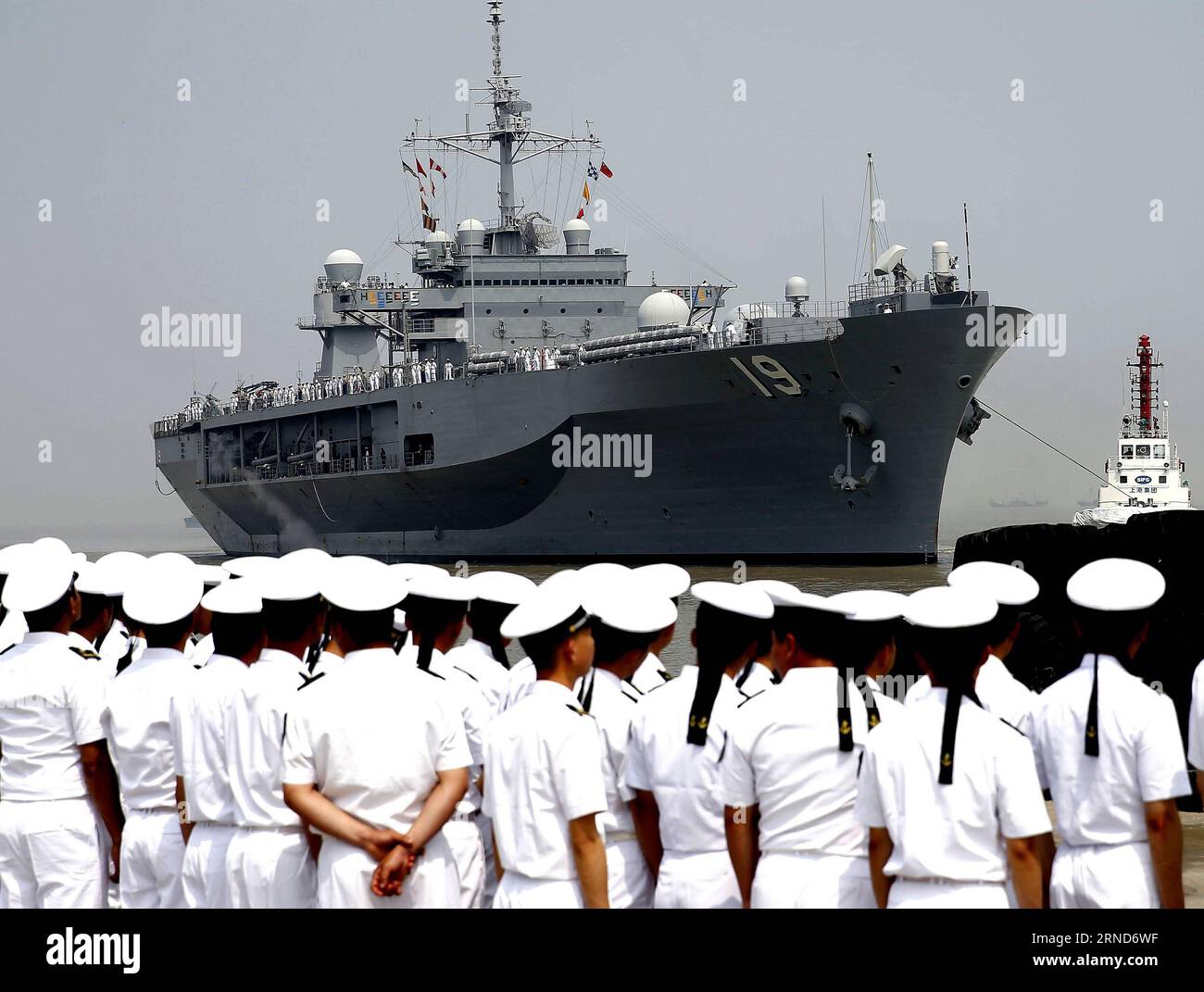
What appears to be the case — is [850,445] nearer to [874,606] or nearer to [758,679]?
[758,679]

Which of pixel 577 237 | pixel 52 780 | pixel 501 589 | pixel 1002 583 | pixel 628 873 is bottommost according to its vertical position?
pixel 628 873

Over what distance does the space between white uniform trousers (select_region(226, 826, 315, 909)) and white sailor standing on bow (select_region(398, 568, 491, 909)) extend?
1.54 ft

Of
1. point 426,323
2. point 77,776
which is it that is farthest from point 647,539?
point 77,776

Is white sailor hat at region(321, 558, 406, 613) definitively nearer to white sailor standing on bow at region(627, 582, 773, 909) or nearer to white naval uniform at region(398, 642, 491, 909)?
white naval uniform at region(398, 642, 491, 909)

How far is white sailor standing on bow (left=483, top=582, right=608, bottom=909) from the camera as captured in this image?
3.68m

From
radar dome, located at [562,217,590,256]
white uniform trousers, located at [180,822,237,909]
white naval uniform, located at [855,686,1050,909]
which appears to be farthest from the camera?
radar dome, located at [562,217,590,256]

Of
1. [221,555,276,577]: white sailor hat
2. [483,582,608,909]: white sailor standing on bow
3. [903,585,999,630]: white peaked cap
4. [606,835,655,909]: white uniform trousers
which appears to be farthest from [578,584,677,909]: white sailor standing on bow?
[221,555,276,577]: white sailor hat

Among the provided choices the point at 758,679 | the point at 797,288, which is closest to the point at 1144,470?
the point at 797,288

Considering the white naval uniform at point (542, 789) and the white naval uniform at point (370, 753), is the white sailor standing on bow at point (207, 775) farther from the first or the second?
the white naval uniform at point (542, 789)

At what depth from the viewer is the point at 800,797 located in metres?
3.79

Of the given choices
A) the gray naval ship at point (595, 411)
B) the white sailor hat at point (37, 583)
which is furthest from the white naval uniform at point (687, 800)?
the gray naval ship at point (595, 411)

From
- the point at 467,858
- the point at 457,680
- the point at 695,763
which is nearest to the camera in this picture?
the point at 695,763

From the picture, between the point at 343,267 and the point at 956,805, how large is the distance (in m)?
38.4
